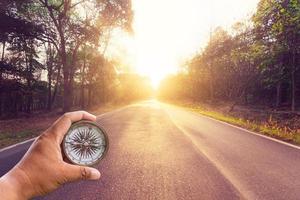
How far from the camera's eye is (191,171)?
20.1ft

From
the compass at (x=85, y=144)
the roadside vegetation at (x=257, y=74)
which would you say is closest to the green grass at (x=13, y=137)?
the compass at (x=85, y=144)

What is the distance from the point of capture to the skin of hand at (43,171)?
1568 mm

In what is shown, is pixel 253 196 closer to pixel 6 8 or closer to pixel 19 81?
pixel 6 8

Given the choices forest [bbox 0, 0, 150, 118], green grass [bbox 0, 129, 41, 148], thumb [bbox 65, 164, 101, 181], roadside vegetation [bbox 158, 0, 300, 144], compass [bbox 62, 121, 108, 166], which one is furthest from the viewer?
forest [bbox 0, 0, 150, 118]

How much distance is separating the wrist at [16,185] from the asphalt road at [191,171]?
10.0ft

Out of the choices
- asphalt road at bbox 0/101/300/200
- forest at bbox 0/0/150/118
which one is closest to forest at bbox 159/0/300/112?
asphalt road at bbox 0/101/300/200

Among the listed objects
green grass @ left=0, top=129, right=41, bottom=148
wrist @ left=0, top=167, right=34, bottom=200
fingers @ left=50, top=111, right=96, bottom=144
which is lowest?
green grass @ left=0, top=129, right=41, bottom=148

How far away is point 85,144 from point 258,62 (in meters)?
36.9

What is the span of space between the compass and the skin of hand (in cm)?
10

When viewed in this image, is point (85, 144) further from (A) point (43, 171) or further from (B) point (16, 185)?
(B) point (16, 185)

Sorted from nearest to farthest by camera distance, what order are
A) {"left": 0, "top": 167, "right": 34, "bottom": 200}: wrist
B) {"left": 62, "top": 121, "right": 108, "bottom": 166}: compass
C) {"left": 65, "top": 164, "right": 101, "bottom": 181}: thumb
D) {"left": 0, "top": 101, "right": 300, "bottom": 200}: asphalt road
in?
1. {"left": 0, "top": 167, "right": 34, "bottom": 200}: wrist
2. {"left": 65, "top": 164, "right": 101, "bottom": 181}: thumb
3. {"left": 62, "top": 121, "right": 108, "bottom": 166}: compass
4. {"left": 0, "top": 101, "right": 300, "bottom": 200}: asphalt road

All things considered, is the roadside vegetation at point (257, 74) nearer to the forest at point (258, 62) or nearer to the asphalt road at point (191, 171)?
the forest at point (258, 62)

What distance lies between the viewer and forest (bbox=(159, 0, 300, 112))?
15.5 metres

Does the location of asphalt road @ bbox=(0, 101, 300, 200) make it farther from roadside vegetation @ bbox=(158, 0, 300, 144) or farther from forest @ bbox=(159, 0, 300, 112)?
forest @ bbox=(159, 0, 300, 112)
